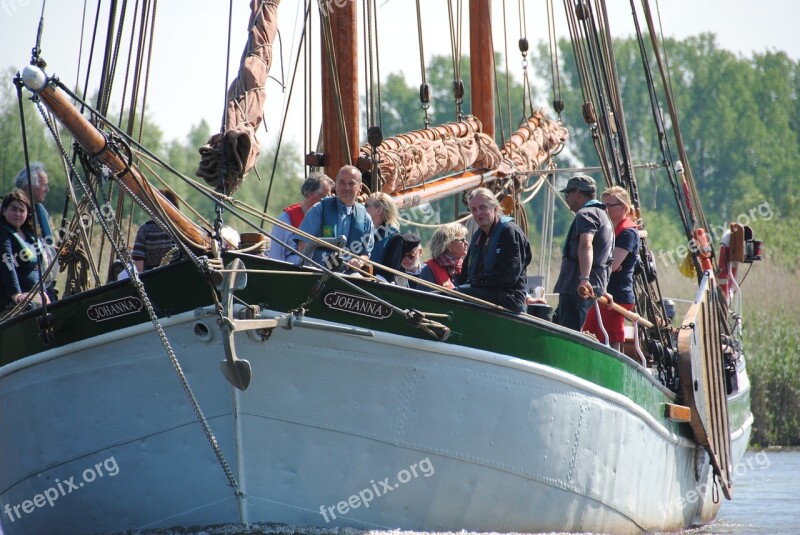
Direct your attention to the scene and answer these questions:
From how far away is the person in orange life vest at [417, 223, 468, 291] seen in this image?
863 cm

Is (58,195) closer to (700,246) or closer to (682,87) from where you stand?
(700,246)

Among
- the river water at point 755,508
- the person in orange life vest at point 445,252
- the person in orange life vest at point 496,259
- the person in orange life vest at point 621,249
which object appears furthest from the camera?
the person in orange life vest at point 621,249

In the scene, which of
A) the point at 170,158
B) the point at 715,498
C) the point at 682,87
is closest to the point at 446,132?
the point at 715,498

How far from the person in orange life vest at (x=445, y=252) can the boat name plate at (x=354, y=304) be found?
5.43ft

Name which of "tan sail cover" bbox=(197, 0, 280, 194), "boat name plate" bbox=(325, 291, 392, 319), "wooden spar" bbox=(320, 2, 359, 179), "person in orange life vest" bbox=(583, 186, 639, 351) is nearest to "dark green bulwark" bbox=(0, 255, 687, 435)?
"boat name plate" bbox=(325, 291, 392, 319)

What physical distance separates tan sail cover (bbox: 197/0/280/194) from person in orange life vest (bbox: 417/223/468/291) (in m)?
1.62

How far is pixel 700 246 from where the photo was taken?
1323 cm

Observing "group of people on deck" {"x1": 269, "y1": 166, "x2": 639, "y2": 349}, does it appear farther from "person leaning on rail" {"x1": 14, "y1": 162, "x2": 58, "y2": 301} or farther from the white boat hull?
"person leaning on rail" {"x1": 14, "y1": 162, "x2": 58, "y2": 301}

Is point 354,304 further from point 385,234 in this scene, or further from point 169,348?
point 385,234

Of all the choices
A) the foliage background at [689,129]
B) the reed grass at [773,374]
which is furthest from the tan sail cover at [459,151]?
the foliage background at [689,129]

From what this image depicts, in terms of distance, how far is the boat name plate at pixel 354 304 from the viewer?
6910 millimetres

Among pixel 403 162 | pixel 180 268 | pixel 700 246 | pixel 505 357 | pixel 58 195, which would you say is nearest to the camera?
pixel 180 268

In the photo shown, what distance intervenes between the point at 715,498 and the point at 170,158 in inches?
1339

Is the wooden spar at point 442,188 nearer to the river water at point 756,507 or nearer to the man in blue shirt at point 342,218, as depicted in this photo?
the man in blue shirt at point 342,218
